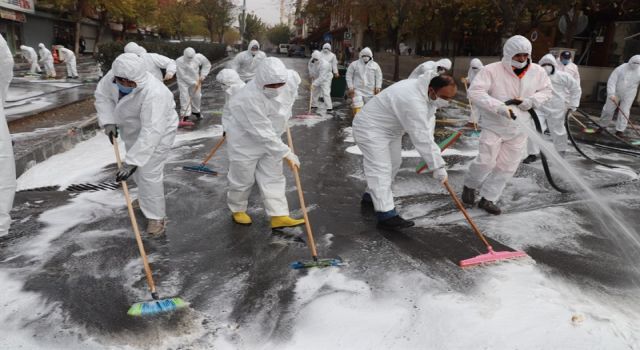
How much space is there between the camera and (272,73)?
3.57m

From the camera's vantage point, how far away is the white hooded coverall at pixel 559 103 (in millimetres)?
6617

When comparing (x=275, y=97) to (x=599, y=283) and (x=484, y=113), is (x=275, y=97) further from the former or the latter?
(x=599, y=283)

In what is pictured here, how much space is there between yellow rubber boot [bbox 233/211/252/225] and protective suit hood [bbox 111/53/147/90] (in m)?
1.40

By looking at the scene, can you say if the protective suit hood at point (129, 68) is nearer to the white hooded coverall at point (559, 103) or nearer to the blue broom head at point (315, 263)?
the blue broom head at point (315, 263)

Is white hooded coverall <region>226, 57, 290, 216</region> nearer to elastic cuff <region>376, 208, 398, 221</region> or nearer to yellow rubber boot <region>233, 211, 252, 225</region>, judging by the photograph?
yellow rubber boot <region>233, 211, 252, 225</region>

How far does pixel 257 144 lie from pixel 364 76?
19.6 ft

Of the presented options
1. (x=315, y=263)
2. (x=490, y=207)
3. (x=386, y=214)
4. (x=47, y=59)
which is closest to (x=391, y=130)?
(x=386, y=214)

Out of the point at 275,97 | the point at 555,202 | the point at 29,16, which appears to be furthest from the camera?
the point at 29,16

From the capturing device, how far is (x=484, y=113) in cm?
449

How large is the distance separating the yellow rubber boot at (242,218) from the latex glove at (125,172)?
3.30ft

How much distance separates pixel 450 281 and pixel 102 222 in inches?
117

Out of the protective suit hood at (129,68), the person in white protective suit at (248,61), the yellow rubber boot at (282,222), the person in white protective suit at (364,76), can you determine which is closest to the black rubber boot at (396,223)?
the yellow rubber boot at (282,222)

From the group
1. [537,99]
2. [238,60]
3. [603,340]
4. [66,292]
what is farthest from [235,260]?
[238,60]

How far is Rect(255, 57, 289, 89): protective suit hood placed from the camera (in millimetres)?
3570
